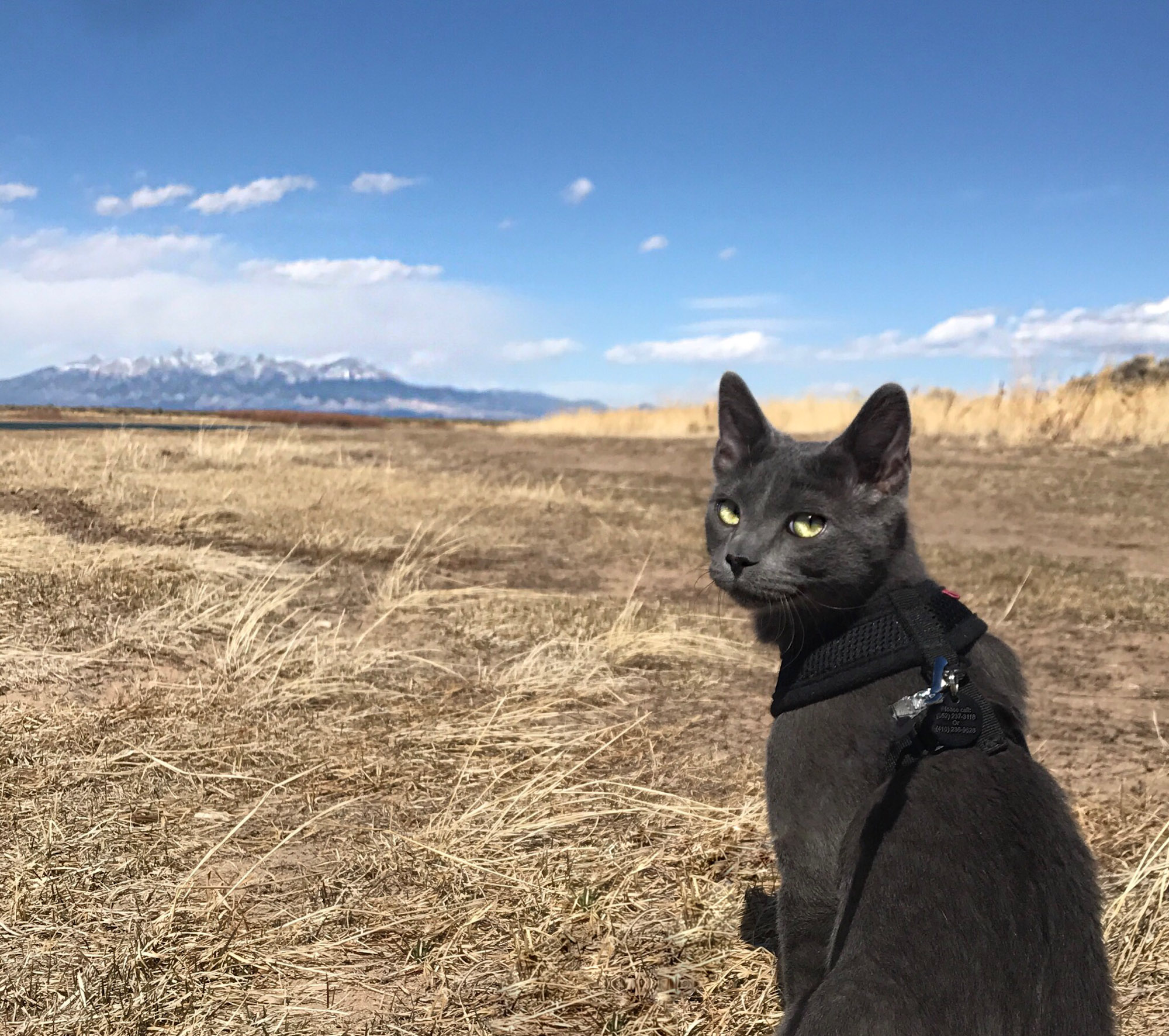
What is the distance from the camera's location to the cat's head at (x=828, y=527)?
8.03 ft

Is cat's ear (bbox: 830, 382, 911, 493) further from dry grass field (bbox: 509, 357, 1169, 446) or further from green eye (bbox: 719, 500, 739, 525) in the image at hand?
dry grass field (bbox: 509, 357, 1169, 446)

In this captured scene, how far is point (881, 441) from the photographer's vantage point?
2424mm

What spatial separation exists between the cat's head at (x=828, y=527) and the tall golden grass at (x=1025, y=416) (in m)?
13.7

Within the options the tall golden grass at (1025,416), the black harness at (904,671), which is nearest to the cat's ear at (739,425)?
the black harness at (904,671)

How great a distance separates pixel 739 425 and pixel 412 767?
6.50 feet

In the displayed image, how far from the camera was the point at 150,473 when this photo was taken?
954 cm

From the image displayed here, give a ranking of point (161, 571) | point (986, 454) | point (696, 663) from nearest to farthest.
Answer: point (696, 663), point (161, 571), point (986, 454)

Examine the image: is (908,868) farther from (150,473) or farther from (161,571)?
(150,473)

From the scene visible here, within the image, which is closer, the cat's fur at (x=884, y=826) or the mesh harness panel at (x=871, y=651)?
the cat's fur at (x=884, y=826)

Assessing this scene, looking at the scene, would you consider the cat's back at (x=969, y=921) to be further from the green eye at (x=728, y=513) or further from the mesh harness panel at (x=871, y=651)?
the green eye at (x=728, y=513)

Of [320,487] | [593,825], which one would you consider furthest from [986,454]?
[593,825]

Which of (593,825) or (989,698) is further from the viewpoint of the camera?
(593,825)

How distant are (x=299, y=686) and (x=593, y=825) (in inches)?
69.7

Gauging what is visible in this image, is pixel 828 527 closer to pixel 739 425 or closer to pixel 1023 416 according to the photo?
pixel 739 425
